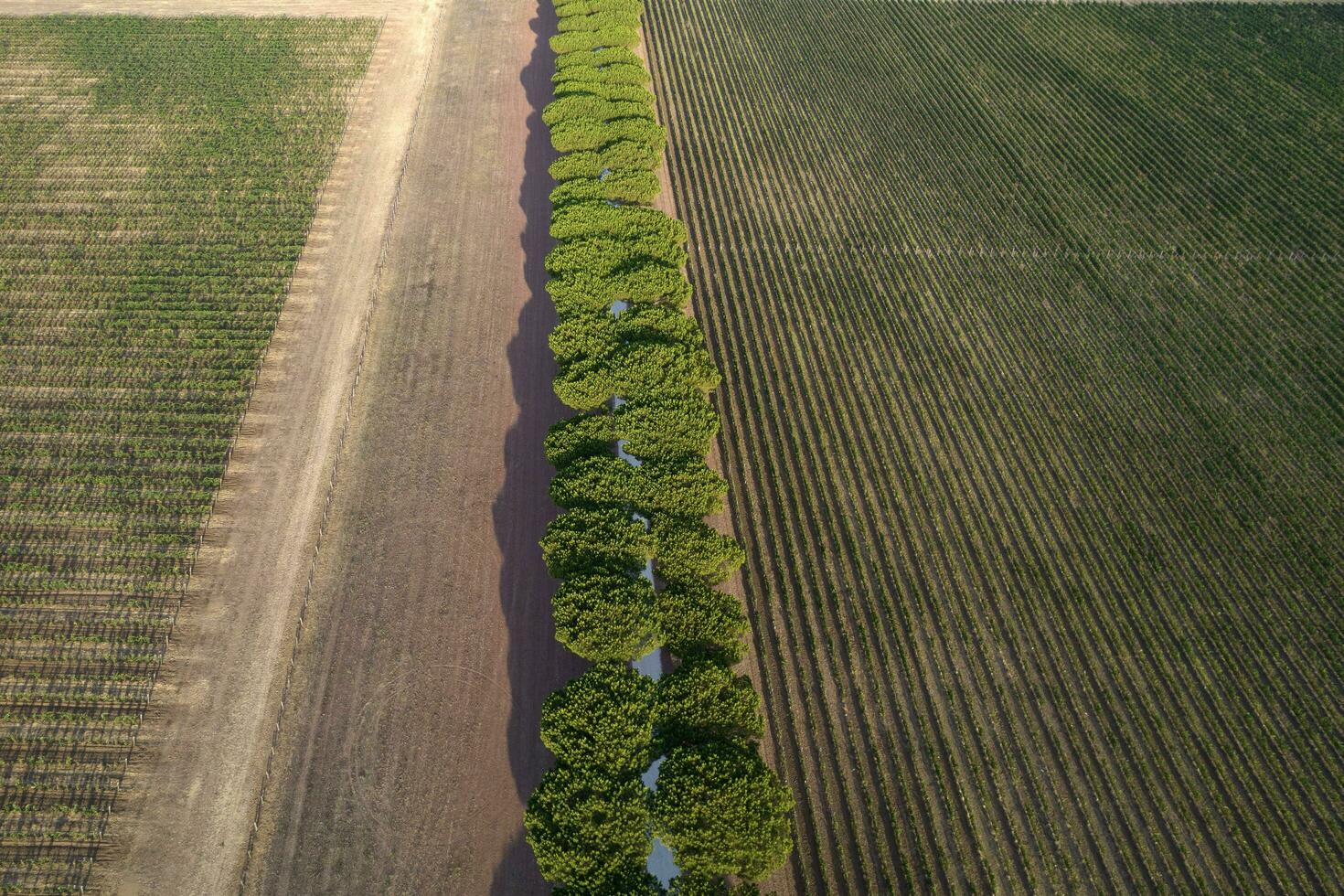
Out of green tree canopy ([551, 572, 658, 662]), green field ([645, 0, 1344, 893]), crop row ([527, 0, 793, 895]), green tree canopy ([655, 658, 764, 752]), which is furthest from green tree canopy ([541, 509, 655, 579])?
green field ([645, 0, 1344, 893])

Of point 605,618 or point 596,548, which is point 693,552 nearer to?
point 596,548

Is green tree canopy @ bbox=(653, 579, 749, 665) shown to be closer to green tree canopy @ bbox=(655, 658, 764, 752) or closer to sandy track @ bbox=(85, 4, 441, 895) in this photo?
green tree canopy @ bbox=(655, 658, 764, 752)

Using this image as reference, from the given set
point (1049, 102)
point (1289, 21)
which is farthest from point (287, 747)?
point (1289, 21)

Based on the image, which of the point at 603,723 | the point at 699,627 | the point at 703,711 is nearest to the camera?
the point at 603,723

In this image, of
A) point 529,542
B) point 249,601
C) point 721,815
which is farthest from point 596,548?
point 249,601

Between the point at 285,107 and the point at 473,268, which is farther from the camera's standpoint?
the point at 285,107

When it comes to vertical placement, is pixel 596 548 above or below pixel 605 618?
above

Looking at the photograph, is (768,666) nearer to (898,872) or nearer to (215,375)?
(898,872)
